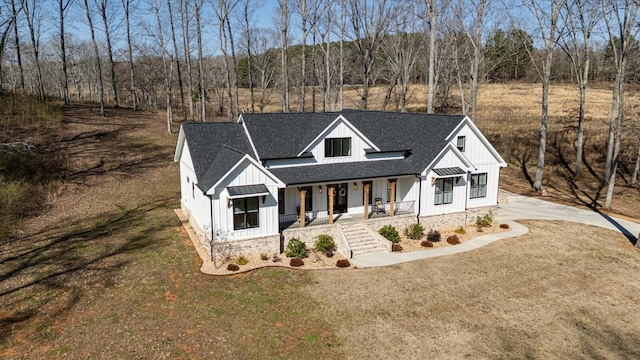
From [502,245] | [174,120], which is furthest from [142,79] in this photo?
[502,245]

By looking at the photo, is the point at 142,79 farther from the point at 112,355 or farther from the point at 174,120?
the point at 112,355

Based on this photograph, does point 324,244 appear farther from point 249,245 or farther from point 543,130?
point 543,130

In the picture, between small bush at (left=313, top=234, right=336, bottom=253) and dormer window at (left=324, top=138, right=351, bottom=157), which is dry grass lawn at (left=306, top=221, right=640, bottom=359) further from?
dormer window at (left=324, top=138, right=351, bottom=157)

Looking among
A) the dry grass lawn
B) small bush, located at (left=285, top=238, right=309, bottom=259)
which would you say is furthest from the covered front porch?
the dry grass lawn

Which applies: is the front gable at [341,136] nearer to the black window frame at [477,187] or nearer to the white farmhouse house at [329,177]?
the white farmhouse house at [329,177]

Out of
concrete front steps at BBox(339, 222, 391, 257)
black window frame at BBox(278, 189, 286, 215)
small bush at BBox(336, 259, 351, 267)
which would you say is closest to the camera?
small bush at BBox(336, 259, 351, 267)

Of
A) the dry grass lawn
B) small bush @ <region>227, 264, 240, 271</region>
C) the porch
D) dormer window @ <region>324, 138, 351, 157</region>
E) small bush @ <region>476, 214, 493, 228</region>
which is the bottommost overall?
the dry grass lawn
